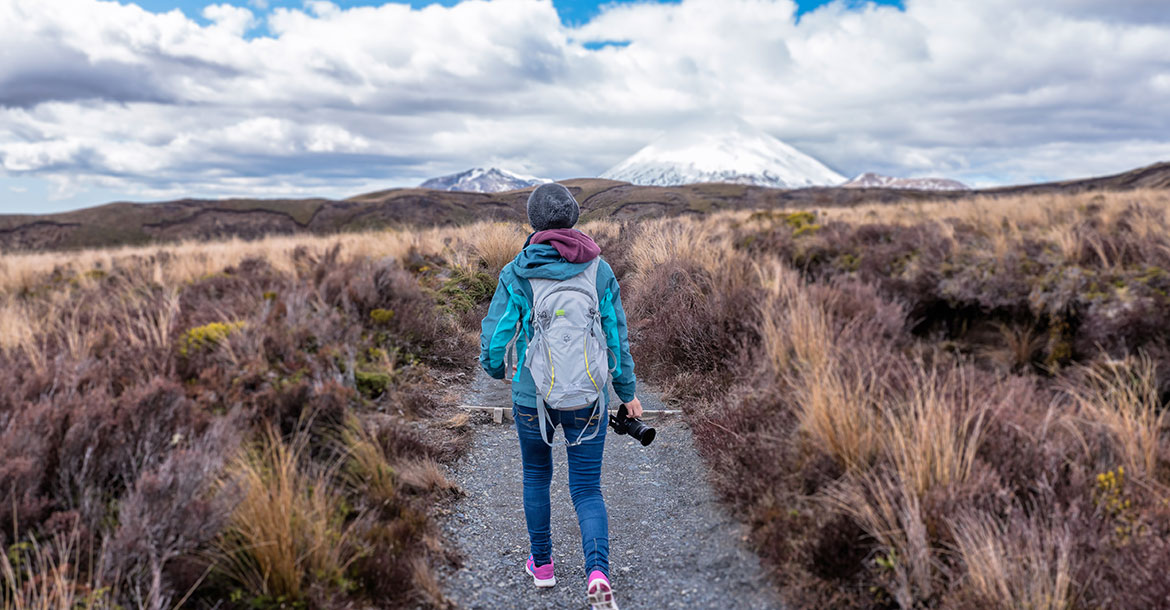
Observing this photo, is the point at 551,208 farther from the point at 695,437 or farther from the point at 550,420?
the point at 695,437

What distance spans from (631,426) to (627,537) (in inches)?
42.6

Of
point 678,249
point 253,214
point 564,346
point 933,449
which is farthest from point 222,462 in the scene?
point 253,214

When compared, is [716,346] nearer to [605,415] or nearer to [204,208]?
[605,415]

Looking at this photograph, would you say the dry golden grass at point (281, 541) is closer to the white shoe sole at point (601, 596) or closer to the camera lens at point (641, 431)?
the white shoe sole at point (601, 596)

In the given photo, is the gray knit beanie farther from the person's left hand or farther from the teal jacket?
the person's left hand

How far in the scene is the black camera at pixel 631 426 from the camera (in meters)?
2.88

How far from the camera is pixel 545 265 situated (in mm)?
2695

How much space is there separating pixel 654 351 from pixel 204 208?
63107mm

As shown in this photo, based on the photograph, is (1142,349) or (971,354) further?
(971,354)

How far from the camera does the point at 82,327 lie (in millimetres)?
5516

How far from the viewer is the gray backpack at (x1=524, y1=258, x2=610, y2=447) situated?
2.67 m

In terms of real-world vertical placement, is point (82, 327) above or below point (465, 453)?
above

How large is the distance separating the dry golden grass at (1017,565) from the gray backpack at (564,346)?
1.62 metres

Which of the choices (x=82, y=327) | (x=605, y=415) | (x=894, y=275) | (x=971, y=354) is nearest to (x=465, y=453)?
(x=605, y=415)
